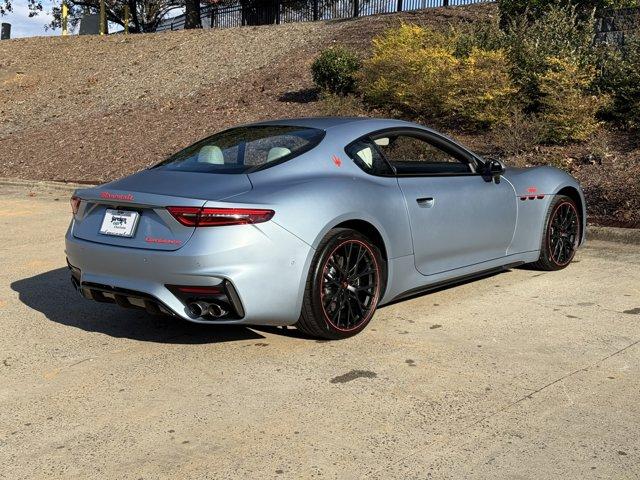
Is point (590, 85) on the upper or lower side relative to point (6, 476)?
upper

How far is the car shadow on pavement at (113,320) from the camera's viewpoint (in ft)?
18.2

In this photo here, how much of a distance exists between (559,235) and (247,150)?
122 inches

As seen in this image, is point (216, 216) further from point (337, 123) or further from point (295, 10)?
point (295, 10)

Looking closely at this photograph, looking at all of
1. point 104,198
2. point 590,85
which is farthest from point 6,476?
point 590,85

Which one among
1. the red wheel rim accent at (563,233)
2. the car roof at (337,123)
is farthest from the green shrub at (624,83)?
the car roof at (337,123)

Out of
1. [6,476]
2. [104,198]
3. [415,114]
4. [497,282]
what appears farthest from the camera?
[415,114]

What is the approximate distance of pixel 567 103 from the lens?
12.7 m

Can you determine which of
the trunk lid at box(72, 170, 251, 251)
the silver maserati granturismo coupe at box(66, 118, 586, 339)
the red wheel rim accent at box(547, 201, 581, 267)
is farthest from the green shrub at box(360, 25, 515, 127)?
the trunk lid at box(72, 170, 251, 251)

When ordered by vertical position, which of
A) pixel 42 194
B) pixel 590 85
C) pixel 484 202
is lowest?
pixel 42 194

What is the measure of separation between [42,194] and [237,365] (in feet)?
33.9

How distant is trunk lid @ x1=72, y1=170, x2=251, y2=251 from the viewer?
488cm

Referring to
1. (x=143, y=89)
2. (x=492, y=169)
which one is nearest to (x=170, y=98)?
(x=143, y=89)

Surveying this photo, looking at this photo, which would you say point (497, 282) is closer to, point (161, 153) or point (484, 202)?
point (484, 202)

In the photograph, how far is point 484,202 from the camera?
21.0 ft
